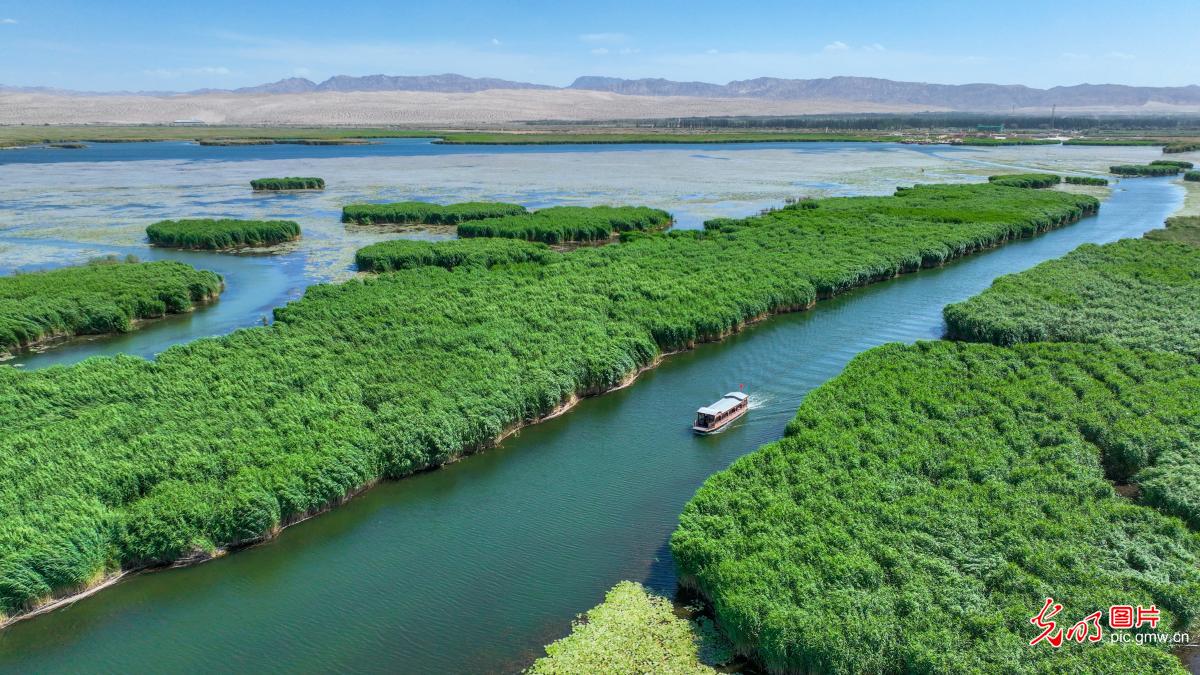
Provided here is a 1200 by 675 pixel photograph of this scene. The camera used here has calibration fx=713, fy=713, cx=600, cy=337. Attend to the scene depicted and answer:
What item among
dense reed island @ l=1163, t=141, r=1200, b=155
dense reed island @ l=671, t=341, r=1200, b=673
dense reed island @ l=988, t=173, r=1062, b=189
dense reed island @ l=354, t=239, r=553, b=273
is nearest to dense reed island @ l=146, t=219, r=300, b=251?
dense reed island @ l=354, t=239, r=553, b=273

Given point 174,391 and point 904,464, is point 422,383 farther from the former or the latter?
point 904,464

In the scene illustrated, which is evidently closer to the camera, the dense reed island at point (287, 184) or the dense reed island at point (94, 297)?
the dense reed island at point (94, 297)

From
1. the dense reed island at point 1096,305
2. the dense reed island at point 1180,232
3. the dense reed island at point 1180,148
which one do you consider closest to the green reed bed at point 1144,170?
the dense reed island at point 1180,148

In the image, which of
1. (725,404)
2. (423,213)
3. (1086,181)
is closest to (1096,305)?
(725,404)

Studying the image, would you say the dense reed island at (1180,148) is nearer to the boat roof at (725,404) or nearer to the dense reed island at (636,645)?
the boat roof at (725,404)

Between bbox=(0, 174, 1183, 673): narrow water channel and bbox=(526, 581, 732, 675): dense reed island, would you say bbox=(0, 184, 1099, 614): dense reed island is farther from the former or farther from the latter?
bbox=(526, 581, 732, 675): dense reed island

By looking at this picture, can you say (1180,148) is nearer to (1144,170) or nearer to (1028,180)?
(1144,170)
